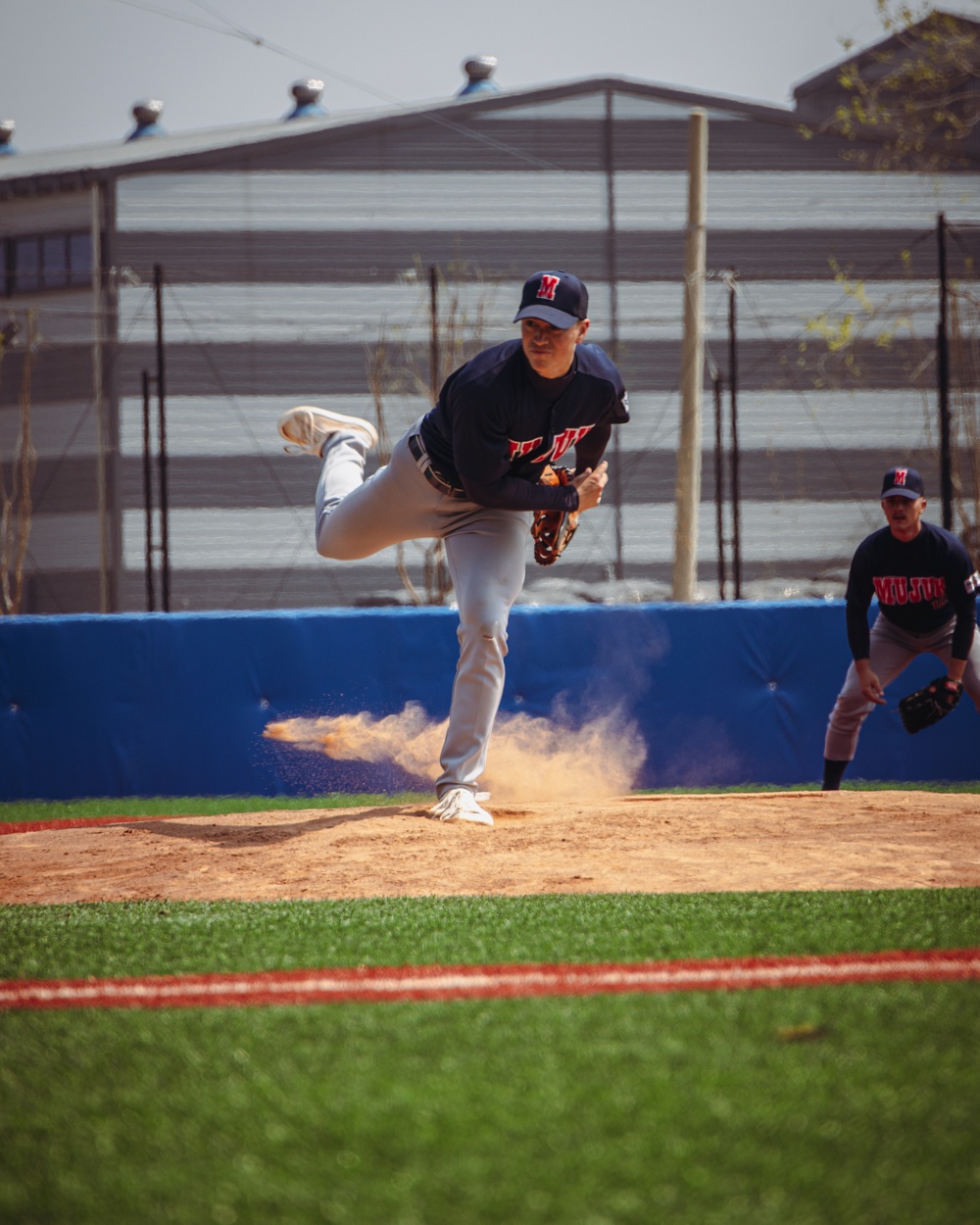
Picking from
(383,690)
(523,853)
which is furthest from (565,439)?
(383,690)

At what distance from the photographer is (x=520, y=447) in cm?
557

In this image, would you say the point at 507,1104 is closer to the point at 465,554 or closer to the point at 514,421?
the point at 514,421

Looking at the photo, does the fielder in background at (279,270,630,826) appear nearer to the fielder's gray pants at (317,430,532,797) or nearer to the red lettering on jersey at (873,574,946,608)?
the fielder's gray pants at (317,430,532,797)

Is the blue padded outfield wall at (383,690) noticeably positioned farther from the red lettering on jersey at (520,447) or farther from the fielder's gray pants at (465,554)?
the red lettering on jersey at (520,447)

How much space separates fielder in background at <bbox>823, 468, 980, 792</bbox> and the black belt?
8.70 ft

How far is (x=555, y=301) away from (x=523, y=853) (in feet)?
7.53

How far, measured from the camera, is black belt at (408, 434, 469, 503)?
5.73 meters

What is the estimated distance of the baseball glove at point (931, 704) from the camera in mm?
7086

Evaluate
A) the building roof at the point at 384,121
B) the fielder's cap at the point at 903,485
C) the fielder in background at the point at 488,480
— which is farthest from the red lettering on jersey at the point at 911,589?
the building roof at the point at 384,121

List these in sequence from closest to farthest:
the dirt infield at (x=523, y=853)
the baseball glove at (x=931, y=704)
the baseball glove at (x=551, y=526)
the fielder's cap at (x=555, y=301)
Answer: the dirt infield at (x=523, y=853)
the fielder's cap at (x=555, y=301)
the baseball glove at (x=551, y=526)
the baseball glove at (x=931, y=704)

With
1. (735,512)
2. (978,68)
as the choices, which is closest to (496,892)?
(735,512)

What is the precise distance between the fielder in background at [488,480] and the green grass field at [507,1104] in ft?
7.52

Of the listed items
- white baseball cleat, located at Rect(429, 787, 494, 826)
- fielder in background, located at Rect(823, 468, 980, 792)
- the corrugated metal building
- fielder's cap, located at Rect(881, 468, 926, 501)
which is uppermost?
the corrugated metal building

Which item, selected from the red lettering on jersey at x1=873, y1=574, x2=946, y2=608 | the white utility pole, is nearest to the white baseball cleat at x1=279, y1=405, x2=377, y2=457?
the red lettering on jersey at x1=873, y1=574, x2=946, y2=608
